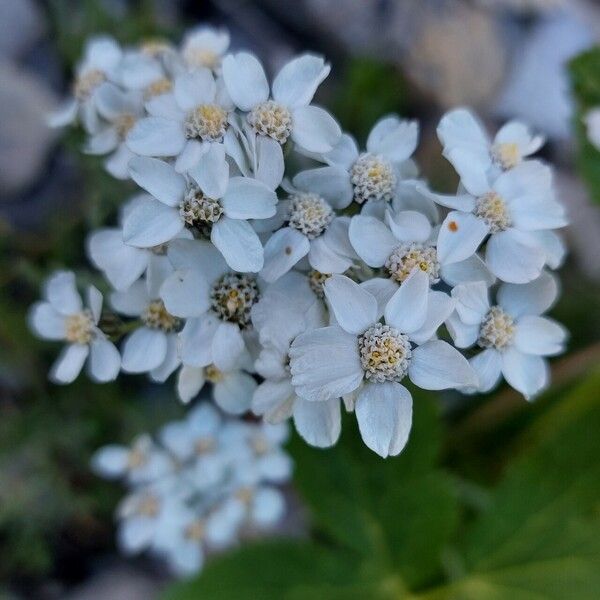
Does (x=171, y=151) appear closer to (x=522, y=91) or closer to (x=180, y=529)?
(x=180, y=529)

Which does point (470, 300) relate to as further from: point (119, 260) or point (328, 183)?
point (119, 260)

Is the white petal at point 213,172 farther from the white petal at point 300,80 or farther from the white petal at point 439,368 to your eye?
the white petal at point 439,368

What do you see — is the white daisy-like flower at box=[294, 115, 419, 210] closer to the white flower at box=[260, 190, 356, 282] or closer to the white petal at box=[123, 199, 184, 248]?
the white flower at box=[260, 190, 356, 282]

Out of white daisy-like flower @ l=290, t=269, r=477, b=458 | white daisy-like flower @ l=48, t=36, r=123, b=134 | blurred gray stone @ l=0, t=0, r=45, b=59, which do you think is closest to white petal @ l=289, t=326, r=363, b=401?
white daisy-like flower @ l=290, t=269, r=477, b=458

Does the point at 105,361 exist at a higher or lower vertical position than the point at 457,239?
lower

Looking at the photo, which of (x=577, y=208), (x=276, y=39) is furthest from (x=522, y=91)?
(x=276, y=39)

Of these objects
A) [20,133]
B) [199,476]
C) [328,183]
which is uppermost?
[328,183]

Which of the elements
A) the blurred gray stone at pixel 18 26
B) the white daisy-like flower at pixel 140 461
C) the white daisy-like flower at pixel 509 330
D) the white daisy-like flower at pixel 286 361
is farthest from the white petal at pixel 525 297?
the blurred gray stone at pixel 18 26

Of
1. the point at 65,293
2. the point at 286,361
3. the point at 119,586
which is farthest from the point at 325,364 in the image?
the point at 119,586
